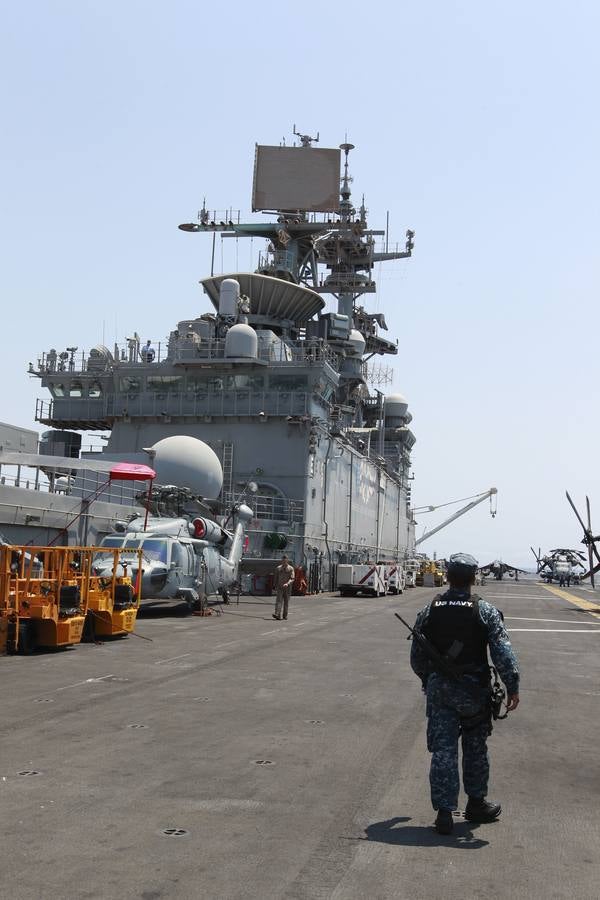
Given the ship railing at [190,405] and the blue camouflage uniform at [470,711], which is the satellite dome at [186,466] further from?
the blue camouflage uniform at [470,711]

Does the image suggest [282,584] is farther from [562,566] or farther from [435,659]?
[562,566]

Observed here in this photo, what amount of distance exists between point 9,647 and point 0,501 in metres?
10.1

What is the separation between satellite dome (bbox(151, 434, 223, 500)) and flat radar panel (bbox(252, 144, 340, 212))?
24181mm

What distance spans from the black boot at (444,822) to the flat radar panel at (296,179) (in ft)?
167

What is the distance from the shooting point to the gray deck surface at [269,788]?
496 centimetres

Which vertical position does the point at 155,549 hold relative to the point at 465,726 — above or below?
above

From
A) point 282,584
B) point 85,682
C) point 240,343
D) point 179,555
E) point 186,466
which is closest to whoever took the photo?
point 85,682

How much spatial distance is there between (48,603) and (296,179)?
4349 cm

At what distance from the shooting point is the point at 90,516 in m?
29.3

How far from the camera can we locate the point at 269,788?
687 cm

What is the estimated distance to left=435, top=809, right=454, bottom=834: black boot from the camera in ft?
19.3

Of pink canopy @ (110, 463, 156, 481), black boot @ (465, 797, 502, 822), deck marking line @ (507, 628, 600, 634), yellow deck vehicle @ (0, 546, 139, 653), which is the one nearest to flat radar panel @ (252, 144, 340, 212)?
pink canopy @ (110, 463, 156, 481)

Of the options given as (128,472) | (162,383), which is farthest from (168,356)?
(128,472)

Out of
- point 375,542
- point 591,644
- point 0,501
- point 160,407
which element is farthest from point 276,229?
point 591,644
